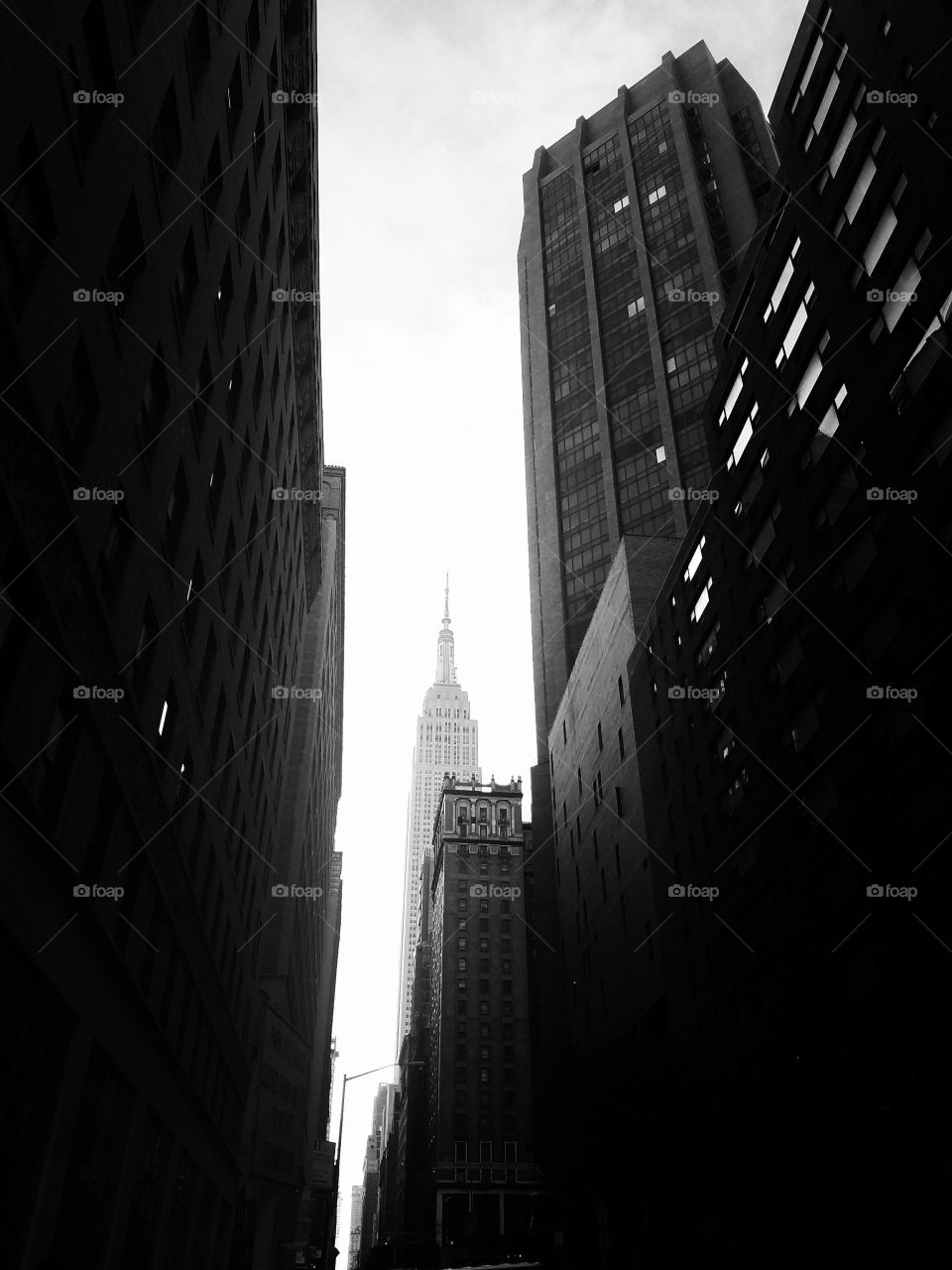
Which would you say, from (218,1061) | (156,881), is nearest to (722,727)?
(218,1061)

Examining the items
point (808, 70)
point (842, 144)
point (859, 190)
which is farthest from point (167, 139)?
point (808, 70)

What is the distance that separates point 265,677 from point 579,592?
7983 cm

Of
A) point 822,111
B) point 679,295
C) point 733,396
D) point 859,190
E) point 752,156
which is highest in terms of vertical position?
point 752,156

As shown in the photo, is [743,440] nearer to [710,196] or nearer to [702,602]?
[702,602]

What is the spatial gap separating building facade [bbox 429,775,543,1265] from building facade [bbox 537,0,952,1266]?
2663 inches

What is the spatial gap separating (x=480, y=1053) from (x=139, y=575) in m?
116

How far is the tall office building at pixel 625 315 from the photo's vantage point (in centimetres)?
11488

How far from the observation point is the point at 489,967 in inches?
5133

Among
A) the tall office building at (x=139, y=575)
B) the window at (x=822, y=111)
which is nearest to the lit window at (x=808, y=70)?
the window at (x=822, y=111)

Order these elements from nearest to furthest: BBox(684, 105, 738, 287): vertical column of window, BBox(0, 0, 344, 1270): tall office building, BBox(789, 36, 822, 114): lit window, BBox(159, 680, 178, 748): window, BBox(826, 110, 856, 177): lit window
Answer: BBox(0, 0, 344, 1270): tall office building → BBox(159, 680, 178, 748): window → BBox(826, 110, 856, 177): lit window → BBox(789, 36, 822, 114): lit window → BBox(684, 105, 738, 287): vertical column of window

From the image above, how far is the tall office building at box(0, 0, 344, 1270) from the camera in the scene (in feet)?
48.1

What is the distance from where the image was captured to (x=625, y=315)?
4956 inches

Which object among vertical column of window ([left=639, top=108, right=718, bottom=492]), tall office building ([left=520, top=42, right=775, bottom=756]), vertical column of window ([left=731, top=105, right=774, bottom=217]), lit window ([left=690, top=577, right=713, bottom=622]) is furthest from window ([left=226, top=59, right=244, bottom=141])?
vertical column of window ([left=731, top=105, right=774, bottom=217])

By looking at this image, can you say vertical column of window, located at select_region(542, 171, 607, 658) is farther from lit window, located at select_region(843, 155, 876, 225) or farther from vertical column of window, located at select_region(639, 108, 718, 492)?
lit window, located at select_region(843, 155, 876, 225)
